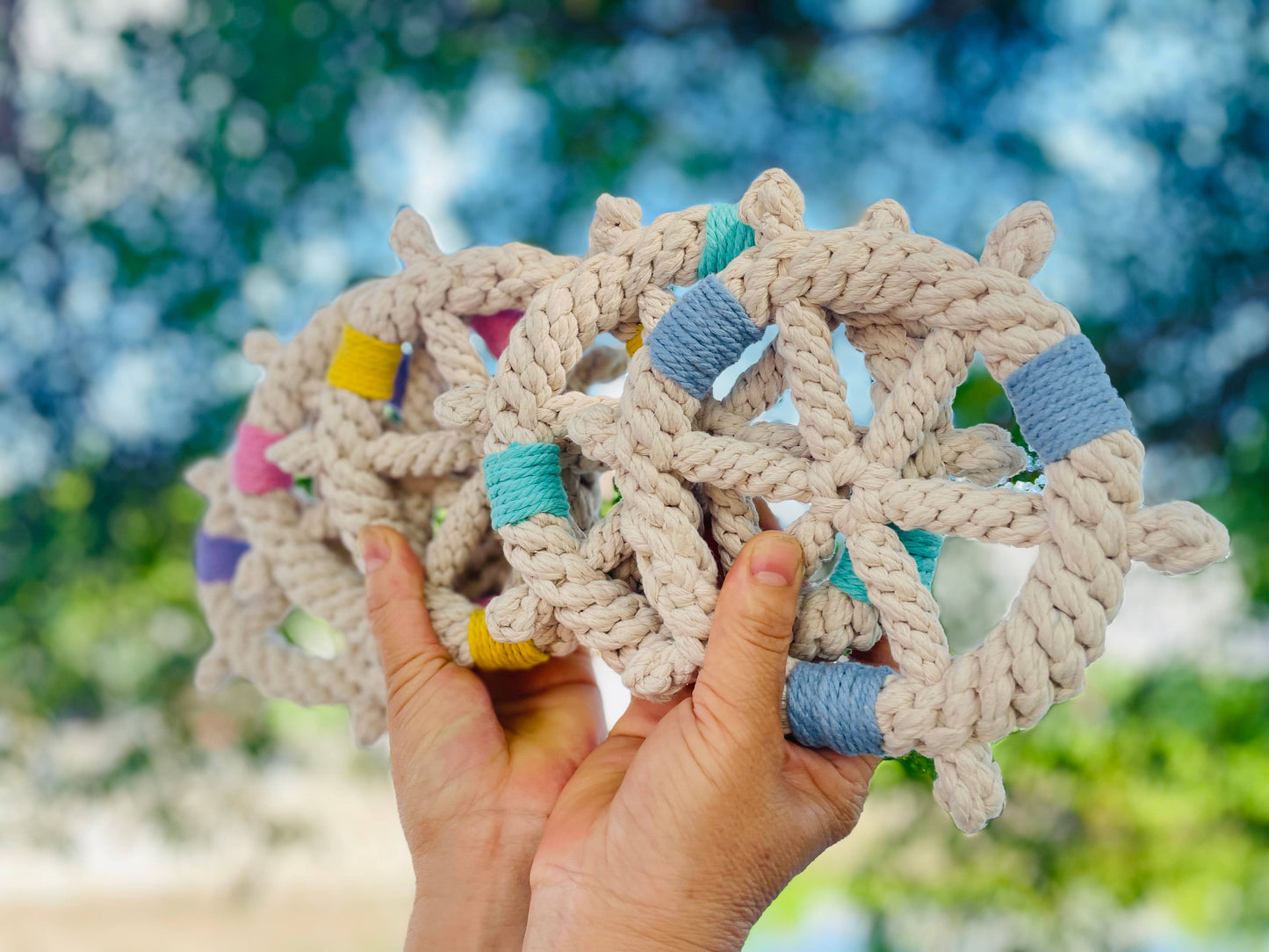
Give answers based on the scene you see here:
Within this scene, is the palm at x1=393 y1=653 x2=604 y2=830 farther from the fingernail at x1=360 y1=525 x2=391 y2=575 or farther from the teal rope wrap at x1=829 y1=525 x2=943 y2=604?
the teal rope wrap at x1=829 y1=525 x2=943 y2=604

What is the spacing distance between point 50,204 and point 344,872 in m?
1.28

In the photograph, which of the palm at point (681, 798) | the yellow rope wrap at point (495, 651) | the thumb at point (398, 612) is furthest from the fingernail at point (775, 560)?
the thumb at point (398, 612)

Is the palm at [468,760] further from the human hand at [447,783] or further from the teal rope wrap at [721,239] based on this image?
the teal rope wrap at [721,239]

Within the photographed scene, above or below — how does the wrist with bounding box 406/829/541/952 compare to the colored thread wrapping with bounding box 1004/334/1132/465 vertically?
below

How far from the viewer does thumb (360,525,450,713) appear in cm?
77

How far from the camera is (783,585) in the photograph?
0.59m

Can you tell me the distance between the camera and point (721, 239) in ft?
2.12

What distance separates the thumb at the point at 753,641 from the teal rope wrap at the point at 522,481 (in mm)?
155

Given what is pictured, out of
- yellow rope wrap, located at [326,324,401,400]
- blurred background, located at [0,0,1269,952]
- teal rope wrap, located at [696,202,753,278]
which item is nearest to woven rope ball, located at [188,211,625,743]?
yellow rope wrap, located at [326,324,401,400]

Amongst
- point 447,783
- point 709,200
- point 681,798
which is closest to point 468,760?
point 447,783

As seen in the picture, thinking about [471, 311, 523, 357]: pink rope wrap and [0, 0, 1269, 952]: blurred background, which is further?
[0, 0, 1269, 952]: blurred background

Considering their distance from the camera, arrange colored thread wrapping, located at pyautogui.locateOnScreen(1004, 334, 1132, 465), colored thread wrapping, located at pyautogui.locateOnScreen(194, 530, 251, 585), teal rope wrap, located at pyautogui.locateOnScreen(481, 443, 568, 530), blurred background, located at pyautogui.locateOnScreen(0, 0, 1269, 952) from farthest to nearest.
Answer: blurred background, located at pyautogui.locateOnScreen(0, 0, 1269, 952), colored thread wrapping, located at pyautogui.locateOnScreen(194, 530, 251, 585), teal rope wrap, located at pyautogui.locateOnScreen(481, 443, 568, 530), colored thread wrapping, located at pyautogui.locateOnScreen(1004, 334, 1132, 465)

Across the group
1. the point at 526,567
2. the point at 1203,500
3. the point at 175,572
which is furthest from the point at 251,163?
the point at 1203,500

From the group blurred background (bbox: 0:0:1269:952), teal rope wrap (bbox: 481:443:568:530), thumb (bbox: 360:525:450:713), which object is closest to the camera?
teal rope wrap (bbox: 481:443:568:530)
